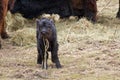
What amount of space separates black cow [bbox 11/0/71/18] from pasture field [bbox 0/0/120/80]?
31.5 inches

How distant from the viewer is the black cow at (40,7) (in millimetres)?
13188

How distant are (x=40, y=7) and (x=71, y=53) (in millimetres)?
5391

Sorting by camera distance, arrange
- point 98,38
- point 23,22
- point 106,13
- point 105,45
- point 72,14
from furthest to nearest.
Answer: point 106,13 → point 72,14 → point 23,22 → point 98,38 → point 105,45

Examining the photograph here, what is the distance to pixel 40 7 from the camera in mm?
13336

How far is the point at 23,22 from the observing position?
38.7 feet

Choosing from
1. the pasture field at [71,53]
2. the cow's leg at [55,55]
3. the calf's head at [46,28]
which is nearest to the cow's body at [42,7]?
the pasture field at [71,53]

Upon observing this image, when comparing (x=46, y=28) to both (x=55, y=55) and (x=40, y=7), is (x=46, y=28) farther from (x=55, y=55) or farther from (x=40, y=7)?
(x=40, y=7)

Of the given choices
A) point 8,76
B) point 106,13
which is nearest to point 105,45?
point 8,76

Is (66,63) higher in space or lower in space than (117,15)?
lower

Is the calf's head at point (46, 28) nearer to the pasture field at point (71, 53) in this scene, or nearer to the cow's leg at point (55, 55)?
the cow's leg at point (55, 55)

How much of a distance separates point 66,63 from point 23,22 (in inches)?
186

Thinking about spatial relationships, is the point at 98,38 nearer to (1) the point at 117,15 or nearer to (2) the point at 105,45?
(2) the point at 105,45

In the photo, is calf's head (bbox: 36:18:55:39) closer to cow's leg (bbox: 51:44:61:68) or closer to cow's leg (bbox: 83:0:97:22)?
cow's leg (bbox: 51:44:61:68)

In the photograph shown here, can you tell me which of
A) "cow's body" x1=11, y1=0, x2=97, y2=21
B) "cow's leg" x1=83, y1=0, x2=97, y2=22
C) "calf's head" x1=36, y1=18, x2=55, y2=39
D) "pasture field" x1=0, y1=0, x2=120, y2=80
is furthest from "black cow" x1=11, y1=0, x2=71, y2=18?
"calf's head" x1=36, y1=18, x2=55, y2=39
